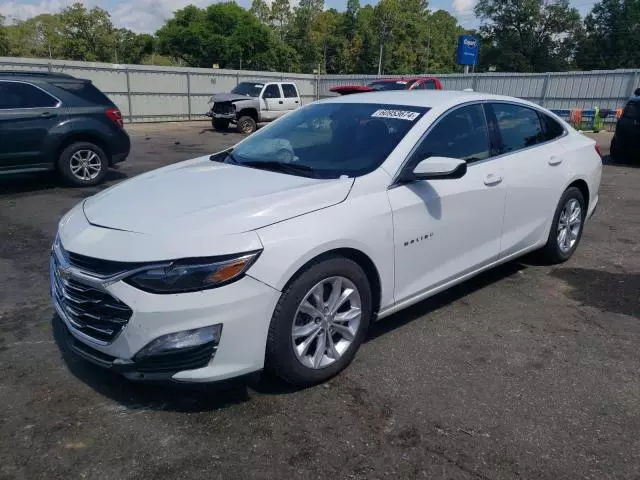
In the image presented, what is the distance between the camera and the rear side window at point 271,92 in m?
19.9

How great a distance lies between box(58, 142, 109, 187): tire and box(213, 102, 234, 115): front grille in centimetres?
1090

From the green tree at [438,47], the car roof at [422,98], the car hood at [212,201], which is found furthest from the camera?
the green tree at [438,47]

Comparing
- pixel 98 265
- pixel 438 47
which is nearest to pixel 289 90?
pixel 98 265

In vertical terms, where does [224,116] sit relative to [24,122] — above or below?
below

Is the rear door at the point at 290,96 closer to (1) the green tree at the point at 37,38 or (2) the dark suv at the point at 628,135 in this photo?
(2) the dark suv at the point at 628,135

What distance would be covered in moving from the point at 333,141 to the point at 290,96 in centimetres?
1760

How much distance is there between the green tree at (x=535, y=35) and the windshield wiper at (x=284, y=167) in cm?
6442

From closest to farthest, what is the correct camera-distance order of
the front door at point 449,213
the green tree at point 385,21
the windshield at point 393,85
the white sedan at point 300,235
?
the white sedan at point 300,235, the front door at point 449,213, the windshield at point 393,85, the green tree at point 385,21

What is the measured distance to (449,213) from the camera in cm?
366

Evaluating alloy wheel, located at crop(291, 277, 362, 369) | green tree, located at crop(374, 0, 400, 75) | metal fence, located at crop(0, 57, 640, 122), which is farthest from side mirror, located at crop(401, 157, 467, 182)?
green tree, located at crop(374, 0, 400, 75)

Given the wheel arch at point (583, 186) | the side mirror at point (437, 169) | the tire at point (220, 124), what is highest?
the side mirror at point (437, 169)

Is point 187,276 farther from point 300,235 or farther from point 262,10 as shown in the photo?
point 262,10

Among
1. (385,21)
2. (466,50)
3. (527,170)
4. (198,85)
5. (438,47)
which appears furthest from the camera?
(438,47)

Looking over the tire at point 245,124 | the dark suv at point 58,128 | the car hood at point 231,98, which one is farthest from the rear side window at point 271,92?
the dark suv at point 58,128
